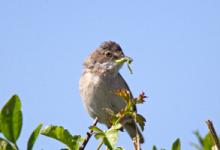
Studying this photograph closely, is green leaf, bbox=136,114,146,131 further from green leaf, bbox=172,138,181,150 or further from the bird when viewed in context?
the bird

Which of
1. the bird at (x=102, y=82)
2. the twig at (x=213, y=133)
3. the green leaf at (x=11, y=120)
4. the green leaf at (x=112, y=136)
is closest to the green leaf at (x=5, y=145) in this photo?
the green leaf at (x=11, y=120)

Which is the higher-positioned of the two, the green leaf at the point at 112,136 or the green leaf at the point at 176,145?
the green leaf at the point at 176,145

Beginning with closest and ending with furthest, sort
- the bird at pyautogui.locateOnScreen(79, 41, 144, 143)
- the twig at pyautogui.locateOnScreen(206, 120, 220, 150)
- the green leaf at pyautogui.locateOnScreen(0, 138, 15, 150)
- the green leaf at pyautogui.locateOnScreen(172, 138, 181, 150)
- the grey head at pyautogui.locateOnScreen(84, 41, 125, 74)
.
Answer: the twig at pyautogui.locateOnScreen(206, 120, 220, 150) < the green leaf at pyautogui.locateOnScreen(0, 138, 15, 150) < the green leaf at pyautogui.locateOnScreen(172, 138, 181, 150) < the bird at pyautogui.locateOnScreen(79, 41, 144, 143) < the grey head at pyautogui.locateOnScreen(84, 41, 125, 74)

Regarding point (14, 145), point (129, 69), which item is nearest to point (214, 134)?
point (14, 145)

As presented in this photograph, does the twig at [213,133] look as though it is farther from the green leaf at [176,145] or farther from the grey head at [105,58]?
the grey head at [105,58]

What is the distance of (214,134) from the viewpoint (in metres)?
1.11

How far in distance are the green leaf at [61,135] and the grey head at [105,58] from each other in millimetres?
7001

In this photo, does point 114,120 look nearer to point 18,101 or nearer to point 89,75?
point 18,101

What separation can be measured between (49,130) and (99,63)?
292 inches

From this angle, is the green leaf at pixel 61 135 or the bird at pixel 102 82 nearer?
the green leaf at pixel 61 135

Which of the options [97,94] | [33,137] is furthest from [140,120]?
[97,94]

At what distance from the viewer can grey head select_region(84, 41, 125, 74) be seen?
→ 28.5 feet

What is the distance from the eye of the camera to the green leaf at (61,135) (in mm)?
1526

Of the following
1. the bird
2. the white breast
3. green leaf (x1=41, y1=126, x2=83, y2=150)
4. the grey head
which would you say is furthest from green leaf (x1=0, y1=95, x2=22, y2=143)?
the grey head
